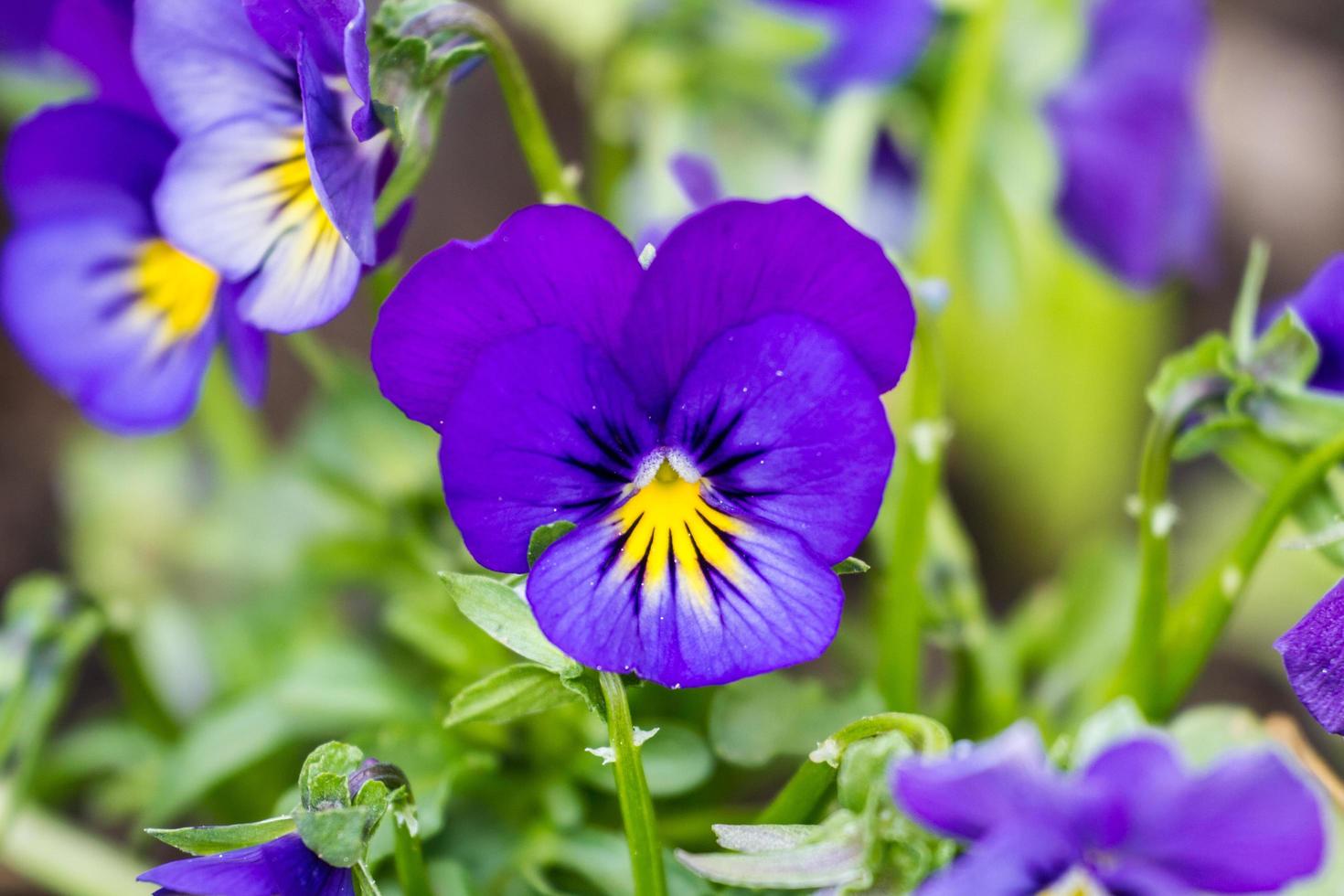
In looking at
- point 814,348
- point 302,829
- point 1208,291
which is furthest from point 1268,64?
point 302,829

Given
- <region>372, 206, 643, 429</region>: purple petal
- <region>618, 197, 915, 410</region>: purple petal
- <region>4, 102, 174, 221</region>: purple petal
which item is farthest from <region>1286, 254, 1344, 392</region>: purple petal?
<region>4, 102, 174, 221</region>: purple petal

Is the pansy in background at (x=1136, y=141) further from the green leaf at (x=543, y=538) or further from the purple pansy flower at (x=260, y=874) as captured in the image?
the purple pansy flower at (x=260, y=874)

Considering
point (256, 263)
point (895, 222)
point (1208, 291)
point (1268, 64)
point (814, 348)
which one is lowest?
point (814, 348)

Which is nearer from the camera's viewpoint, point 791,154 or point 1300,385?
point 1300,385

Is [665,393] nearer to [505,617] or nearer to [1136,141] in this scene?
[505,617]

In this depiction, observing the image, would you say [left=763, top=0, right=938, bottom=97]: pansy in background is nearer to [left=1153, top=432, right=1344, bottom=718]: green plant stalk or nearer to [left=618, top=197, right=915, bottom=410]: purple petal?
[left=1153, top=432, right=1344, bottom=718]: green plant stalk

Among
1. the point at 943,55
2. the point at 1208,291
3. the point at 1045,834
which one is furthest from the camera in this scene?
the point at 1208,291

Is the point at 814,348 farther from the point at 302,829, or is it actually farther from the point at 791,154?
the point at 791,154
